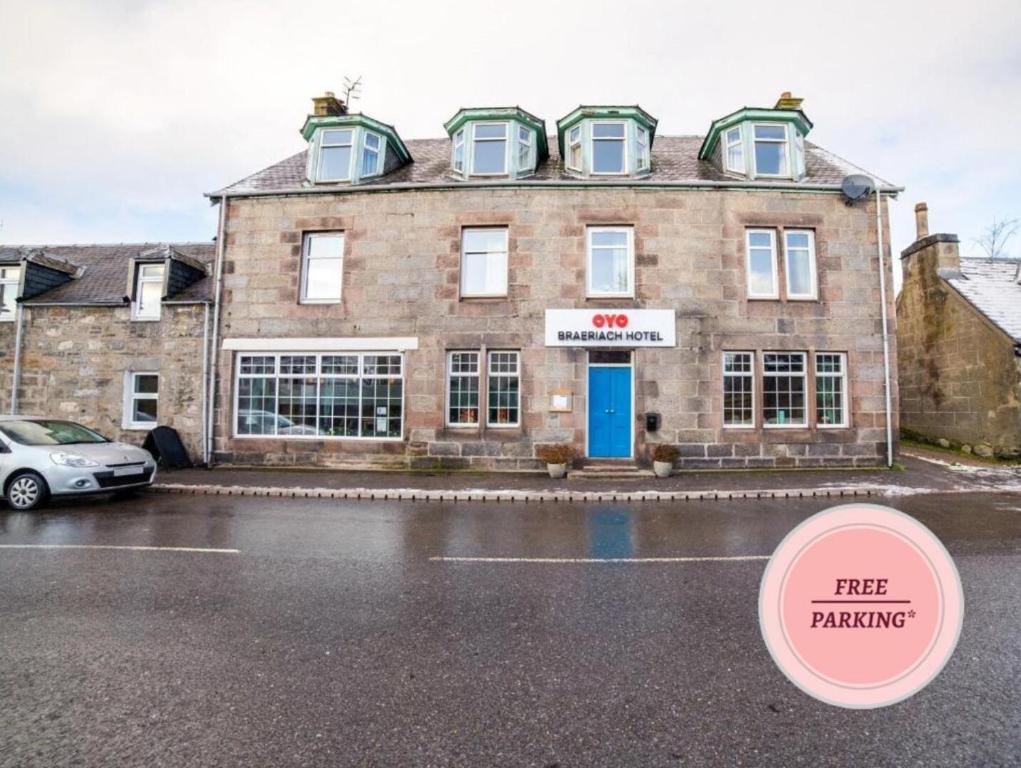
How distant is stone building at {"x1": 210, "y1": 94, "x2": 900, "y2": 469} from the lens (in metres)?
14.1

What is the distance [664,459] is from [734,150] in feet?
31.3

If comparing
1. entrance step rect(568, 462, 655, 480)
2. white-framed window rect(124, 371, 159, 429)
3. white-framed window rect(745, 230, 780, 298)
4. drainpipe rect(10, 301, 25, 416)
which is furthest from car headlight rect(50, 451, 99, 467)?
white-framed window rect(745, 230, 780, 298)

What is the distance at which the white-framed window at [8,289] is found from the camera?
633 inches

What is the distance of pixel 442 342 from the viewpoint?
14461 mm

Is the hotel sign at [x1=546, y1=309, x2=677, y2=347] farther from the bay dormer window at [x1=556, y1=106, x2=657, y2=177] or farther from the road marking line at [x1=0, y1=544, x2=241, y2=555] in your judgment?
the road marking line at [x1=0, y1=544, x2=241, y2=555]

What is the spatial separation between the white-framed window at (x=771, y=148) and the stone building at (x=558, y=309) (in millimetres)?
62

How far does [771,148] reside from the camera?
15.3 metres

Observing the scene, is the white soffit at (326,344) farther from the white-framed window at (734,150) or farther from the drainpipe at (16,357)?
the white-framed window at (734,150)

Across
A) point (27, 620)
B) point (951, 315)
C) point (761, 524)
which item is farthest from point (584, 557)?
point (951, 315)

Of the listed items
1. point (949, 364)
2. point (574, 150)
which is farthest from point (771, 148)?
point (949, 364)

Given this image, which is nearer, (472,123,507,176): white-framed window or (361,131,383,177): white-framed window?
(472,123,507,176): white-framed window

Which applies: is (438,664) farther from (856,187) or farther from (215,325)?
(856,187)

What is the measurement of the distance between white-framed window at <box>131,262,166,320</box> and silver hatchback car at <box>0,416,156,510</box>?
6.12 meters

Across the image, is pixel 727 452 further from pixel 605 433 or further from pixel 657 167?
pixel 657 167
